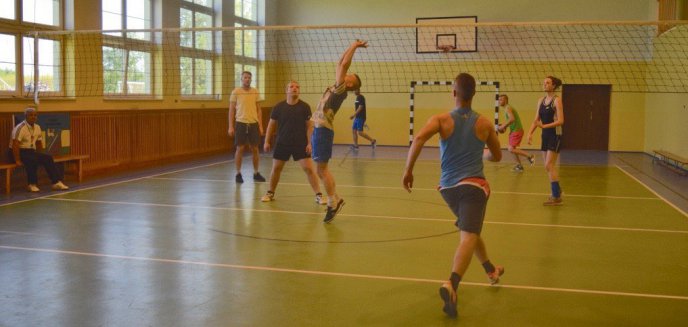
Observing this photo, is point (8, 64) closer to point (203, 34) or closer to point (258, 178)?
point (258, 178)

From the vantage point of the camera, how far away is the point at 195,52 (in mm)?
16844

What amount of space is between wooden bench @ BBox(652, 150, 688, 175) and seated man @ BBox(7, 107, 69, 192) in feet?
36.5

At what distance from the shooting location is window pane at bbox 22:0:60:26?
11391 millimetres

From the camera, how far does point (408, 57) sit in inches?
825

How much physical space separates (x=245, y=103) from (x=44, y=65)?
3677mm

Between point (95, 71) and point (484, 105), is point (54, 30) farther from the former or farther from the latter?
point (484, 105)

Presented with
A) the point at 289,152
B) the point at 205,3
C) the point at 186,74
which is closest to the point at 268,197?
the point at 289,152

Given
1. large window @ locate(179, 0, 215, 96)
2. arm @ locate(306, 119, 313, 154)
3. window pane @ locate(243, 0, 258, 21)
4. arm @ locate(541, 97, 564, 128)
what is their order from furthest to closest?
window pane @ locate(243, 0, 258, 21) → large window @ locate(179, 0, 215, 96) → arm @ locate(541, 97, 564, 128) → arm @ locate(306, 119, 313, 154)

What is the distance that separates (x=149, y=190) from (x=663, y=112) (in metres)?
13.1

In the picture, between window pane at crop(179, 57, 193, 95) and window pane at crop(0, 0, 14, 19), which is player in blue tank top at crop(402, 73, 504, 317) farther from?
window pane at crop(179, 57, 193, 95)

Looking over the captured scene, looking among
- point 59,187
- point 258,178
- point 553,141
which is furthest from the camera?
point 258,178

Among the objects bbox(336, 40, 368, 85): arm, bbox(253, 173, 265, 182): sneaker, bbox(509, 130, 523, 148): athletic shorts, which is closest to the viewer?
bbox(336, 40, 368, 85): arm

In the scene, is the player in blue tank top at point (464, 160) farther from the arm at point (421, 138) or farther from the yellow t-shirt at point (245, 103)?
the yellow t-shirt at point (245, 103)

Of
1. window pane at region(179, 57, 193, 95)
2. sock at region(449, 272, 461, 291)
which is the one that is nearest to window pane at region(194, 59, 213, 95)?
window pane at region(179, 57, 193, 95)
